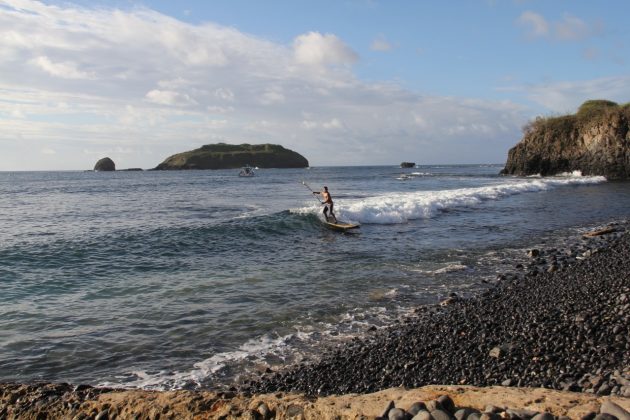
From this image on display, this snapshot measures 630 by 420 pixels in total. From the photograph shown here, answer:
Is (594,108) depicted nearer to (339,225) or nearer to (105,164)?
(339,225)

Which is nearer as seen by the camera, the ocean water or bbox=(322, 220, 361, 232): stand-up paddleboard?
the ocean water

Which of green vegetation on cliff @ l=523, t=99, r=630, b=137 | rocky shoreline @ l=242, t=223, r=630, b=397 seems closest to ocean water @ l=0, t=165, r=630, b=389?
rocky shoreline @ l=242, t=223, r=630, b=397

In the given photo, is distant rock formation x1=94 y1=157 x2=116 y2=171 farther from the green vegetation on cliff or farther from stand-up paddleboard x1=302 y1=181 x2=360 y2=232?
stand-up paddleboard x1=302 y1=181 x2=360 y2=232

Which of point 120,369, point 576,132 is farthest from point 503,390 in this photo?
point 576,132

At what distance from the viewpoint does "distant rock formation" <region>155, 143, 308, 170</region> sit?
167 metres

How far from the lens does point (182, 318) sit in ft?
32.7

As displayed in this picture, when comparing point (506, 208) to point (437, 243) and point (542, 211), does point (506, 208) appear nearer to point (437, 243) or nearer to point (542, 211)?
point (542, 211)

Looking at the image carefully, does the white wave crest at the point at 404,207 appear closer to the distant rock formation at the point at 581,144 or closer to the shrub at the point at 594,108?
the distant rock formation at the point at 581,144

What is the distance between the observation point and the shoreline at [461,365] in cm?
454

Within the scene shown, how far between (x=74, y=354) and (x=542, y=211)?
87.0 ft

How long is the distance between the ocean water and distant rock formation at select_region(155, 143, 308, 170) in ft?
467

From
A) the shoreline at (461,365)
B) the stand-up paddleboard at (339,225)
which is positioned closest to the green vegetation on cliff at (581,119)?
the stand-up paddleboard at (339,225)

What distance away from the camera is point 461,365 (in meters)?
6.98

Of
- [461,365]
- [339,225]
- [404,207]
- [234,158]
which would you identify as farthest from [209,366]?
[234,158]
